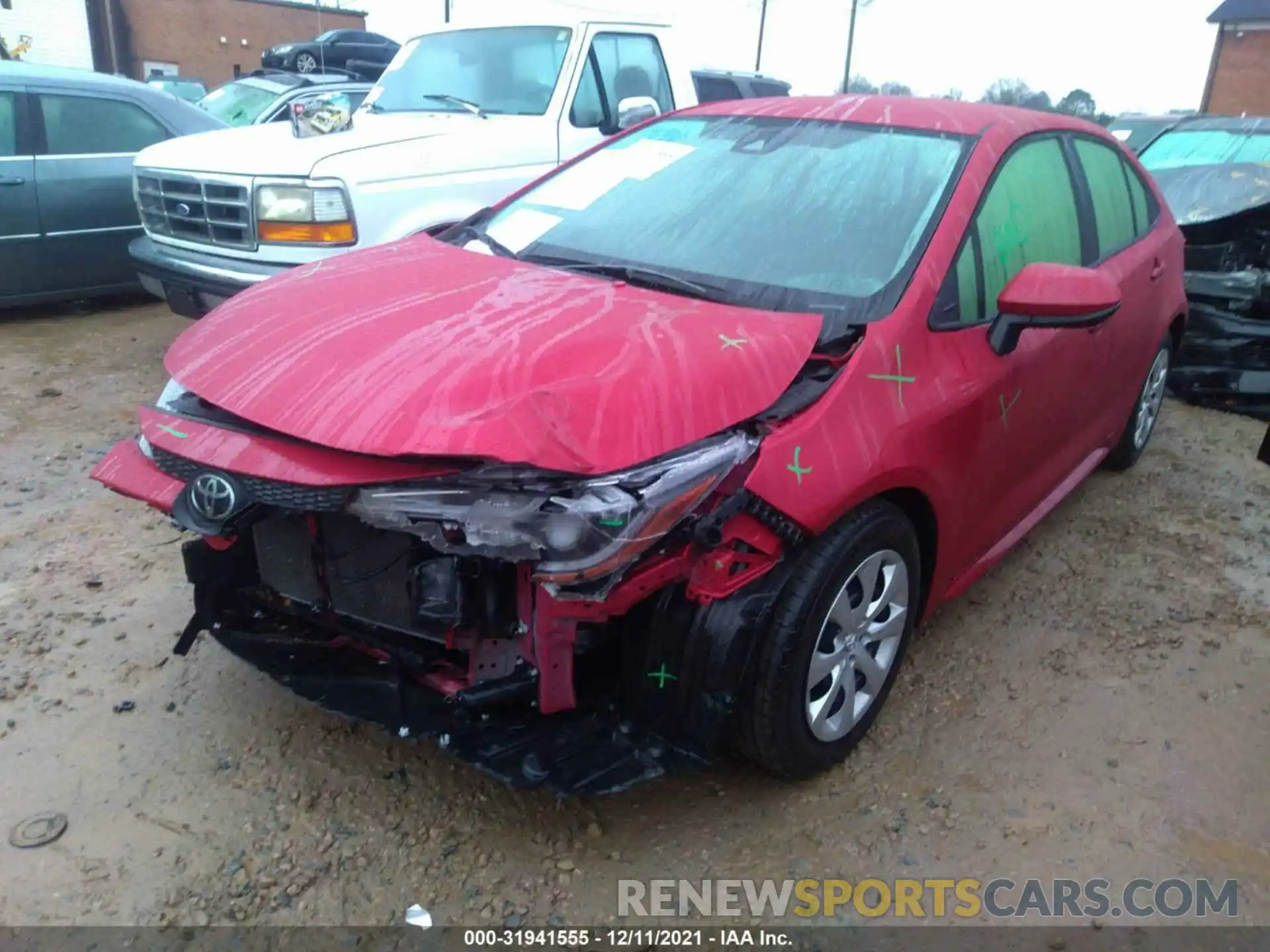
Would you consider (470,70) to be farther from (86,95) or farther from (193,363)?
(193,363)

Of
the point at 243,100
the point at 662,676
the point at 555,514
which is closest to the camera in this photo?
the point at 555,514

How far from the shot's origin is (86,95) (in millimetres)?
6527

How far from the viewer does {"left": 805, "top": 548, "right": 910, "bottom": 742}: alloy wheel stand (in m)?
2.45

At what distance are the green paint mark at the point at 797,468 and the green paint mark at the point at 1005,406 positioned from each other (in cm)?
93

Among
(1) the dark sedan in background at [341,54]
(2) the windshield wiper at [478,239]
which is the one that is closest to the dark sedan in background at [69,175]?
(2) the windshield wiper at [478,239]

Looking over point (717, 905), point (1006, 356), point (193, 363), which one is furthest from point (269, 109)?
point (717, 905)

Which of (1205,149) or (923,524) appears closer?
(923,524)

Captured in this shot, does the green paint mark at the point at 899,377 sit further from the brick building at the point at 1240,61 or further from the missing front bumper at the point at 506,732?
the brick building at the point at 1240,61

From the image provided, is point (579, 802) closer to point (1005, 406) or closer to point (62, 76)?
point (1005, 406)

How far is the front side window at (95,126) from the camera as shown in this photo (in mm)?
6383

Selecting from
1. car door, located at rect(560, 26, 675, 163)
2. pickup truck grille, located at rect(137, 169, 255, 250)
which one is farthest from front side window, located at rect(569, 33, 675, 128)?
pickup truck grille, located at rect(137, 169, 255, 250)

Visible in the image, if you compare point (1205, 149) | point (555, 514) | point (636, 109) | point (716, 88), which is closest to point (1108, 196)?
point (636, 109)

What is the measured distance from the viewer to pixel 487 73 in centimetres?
575

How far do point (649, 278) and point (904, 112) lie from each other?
1157 mm
